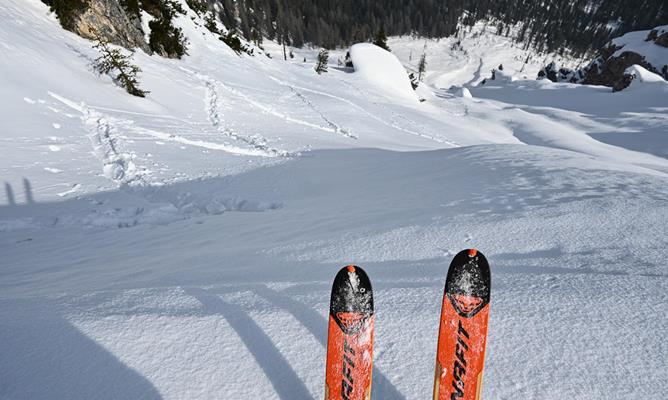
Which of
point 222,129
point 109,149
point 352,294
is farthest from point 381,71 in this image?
point 352,294

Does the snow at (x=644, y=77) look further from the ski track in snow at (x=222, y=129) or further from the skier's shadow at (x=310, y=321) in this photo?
the skier's shadow at (x=310, y=321)

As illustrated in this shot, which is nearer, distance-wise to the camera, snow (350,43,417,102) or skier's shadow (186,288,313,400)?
skier's shadow (186,288,313,400)

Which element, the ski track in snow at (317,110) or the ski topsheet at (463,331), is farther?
the ski track in snow at (317,110)

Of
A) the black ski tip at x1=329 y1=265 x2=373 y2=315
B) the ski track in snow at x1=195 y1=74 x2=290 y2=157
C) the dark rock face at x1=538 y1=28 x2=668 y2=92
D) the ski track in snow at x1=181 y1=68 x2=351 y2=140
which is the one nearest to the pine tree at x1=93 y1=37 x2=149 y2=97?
the ski track in snow at x1=195 y1=74 x2=290 y2=157

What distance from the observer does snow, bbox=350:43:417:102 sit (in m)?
32.1

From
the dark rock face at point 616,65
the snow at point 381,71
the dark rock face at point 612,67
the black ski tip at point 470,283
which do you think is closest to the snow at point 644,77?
the dark rock face at point 616,65

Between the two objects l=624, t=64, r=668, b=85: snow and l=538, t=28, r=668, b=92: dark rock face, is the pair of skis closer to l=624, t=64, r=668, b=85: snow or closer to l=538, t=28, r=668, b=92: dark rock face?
l=624, t=64, r=668, b=85: snow

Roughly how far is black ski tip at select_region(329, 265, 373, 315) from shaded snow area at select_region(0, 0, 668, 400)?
12.9 inches

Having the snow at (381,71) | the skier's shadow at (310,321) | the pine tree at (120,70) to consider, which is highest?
the snow at (381,71)

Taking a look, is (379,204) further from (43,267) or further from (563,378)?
(43,267)

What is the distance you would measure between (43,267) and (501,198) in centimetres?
573

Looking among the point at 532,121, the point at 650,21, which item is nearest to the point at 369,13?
the point at 650,21

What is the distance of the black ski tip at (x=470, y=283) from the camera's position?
1956mm

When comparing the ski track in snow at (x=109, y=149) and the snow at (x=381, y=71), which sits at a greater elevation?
the snow at (x=381, y=71)
